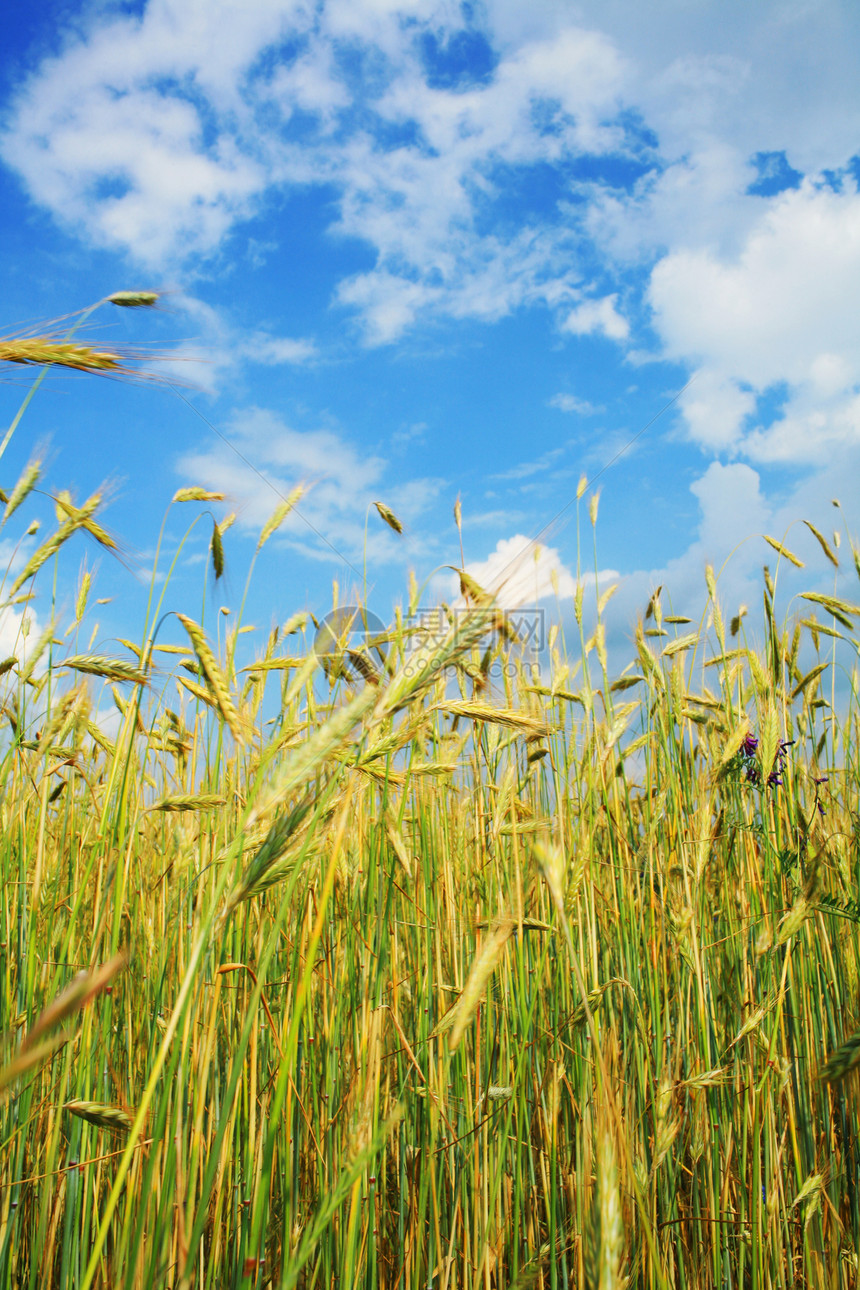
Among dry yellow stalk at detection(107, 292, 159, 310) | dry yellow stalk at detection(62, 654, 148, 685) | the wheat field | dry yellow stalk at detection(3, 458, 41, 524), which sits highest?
dry yellow stalk at detection(107, 292, 159, 310)

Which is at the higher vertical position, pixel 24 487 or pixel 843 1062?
pixel 24 487

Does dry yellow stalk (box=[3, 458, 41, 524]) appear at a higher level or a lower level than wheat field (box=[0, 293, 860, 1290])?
higher

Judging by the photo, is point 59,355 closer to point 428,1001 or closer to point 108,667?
point 108,667

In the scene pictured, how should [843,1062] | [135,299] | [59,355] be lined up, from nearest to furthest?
[843,1062] < [59,355] < [135,299]

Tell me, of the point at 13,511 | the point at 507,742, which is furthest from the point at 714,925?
the point at 13,511

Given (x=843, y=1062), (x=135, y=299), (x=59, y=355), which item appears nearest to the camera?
(x=843, y=1062)

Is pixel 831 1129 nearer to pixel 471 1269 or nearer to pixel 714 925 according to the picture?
Result: pixel 714 925

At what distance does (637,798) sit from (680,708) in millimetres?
708

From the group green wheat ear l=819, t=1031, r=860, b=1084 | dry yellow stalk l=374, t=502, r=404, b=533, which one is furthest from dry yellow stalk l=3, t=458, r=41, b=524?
green wheat ear l=819, t=1031, r=860, b=1084

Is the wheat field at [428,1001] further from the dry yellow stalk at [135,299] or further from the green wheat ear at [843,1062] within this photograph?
the dry yellow stalk at [135,299]

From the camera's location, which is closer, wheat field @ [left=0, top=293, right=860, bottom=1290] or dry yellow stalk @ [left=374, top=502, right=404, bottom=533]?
wheat field @ [left=0, top=293, right=860, bottom=1290]

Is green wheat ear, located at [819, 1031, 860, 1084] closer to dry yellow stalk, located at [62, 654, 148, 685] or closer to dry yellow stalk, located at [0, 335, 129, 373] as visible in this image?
dry yellow stalk, located at [62, 654, 148, 685]

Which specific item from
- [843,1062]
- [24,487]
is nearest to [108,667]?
[24,487]

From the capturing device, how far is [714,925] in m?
2.08
